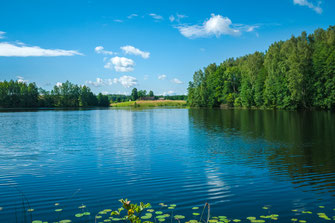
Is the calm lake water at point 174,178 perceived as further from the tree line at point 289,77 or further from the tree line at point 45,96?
the tree line at point 45,96

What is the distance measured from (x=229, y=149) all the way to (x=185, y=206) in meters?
11.1

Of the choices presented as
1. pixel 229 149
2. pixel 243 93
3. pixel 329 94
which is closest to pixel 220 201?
pixel 229 149

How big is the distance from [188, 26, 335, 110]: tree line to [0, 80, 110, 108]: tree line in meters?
106

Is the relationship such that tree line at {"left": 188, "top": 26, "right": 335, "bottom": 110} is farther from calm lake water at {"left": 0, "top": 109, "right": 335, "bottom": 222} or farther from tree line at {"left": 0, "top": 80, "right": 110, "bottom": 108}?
tree line at {"left": 0, "top": 80, "right": 110, "bottom": 108}

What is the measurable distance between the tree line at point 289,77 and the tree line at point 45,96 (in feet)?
347

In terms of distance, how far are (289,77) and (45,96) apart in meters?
140

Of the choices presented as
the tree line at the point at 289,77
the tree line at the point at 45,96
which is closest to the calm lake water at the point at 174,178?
the tree line at the point at 289,77

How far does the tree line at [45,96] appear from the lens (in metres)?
145

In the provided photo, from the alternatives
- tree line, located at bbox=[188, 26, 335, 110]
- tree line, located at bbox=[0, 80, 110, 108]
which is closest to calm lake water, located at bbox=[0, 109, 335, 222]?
tree line, located at bbox=[188, 26, 335, 110]

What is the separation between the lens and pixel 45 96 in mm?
160000

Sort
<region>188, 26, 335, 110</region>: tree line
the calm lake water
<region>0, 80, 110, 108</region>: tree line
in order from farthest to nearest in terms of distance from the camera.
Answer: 1. <region>0, 80, 110, 108</region>: tree line
2. <region>188, 26, 335, 110</region>: tree line
3. the calm lake water

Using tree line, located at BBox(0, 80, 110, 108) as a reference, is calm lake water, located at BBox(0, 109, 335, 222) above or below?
below

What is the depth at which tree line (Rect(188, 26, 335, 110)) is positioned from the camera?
66.3m

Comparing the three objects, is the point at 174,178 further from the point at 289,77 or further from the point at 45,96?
the point at 45,96
